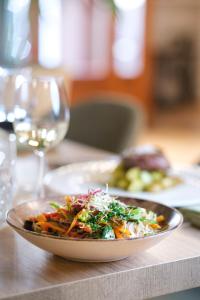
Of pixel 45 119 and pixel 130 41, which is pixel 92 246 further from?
pixel 130 41

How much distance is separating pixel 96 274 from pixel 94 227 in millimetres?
71

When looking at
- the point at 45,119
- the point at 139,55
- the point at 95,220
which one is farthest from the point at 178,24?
the point at 95,220

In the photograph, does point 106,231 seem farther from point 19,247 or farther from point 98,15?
point 98,15

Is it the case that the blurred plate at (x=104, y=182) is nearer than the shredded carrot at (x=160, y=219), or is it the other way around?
the shredded carrot at (x=160, y=219)

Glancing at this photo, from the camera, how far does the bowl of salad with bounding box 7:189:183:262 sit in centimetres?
92

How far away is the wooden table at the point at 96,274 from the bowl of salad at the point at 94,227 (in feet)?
0.08

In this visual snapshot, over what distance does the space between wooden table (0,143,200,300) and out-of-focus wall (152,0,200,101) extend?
6854 mm

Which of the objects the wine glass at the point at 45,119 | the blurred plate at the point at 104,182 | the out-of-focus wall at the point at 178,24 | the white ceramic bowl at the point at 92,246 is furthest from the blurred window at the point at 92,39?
the white ceramic bowl at the point at 92,246

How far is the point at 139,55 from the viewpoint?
7516 millimetres

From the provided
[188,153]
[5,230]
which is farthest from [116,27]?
[5,230]

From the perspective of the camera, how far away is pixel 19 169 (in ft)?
5.47

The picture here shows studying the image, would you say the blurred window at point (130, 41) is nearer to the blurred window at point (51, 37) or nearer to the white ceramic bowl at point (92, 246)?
the blurred window at point (51, 37)

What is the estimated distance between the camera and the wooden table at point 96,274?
88 cm

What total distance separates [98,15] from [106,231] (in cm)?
628
